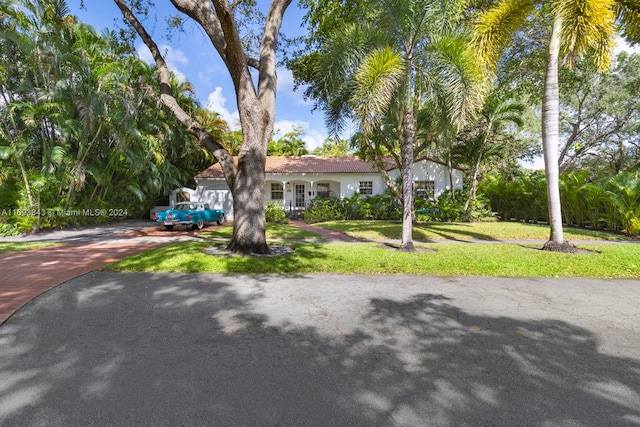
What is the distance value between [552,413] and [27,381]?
4186 millimetres

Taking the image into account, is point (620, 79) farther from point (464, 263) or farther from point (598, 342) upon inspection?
point (598, 342)

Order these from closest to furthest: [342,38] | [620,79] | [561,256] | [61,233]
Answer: [561,256], [342,38], [61,233], [620,79]

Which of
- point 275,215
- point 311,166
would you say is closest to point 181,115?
point 275,215

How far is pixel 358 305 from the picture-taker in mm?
4727

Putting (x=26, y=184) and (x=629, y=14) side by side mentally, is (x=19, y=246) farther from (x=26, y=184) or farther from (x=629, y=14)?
(x=629, y=14)

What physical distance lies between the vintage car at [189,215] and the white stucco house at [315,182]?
15.4ft

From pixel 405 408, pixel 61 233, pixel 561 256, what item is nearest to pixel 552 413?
pixel 405 408

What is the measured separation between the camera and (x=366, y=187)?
75.5ft

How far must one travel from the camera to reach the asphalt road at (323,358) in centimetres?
235

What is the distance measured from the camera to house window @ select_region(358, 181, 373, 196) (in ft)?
75.2

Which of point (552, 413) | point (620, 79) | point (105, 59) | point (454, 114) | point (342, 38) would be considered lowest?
point (552, 413)

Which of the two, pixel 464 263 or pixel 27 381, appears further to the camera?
pixel 464 263

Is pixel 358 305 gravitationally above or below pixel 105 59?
below

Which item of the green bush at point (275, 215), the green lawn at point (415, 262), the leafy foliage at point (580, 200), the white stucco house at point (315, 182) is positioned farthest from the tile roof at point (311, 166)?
the green lawn at point (415, 262)
